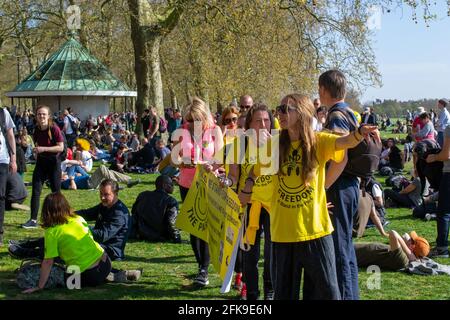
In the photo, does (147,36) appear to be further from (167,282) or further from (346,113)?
(346,113)

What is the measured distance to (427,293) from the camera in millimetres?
6734

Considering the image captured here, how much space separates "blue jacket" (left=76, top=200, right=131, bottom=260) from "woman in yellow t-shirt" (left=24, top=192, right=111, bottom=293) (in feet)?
3.70

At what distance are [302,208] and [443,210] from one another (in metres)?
4.51

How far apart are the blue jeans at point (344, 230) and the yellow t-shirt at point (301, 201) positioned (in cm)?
54

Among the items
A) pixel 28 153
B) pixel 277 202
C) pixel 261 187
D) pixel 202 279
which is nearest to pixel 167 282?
pixel 202 279

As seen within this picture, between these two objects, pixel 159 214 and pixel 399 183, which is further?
pixel 399 183

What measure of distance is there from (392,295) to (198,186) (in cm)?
223

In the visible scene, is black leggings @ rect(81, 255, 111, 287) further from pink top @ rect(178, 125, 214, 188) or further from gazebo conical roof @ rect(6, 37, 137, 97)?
gazebo conical roof @ rect(6, 37, 137, 97)

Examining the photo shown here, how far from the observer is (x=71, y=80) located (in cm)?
3491

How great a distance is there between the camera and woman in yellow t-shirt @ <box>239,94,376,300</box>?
4.50 metres

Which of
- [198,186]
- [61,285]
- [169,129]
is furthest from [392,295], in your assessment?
[169,129]

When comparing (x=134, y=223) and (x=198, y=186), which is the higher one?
(x=198, y=186)

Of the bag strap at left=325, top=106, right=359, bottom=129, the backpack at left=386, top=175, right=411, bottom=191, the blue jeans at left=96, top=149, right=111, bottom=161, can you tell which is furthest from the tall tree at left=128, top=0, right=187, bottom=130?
the bag strap at left=325, top=106, right=359, bottom=129
